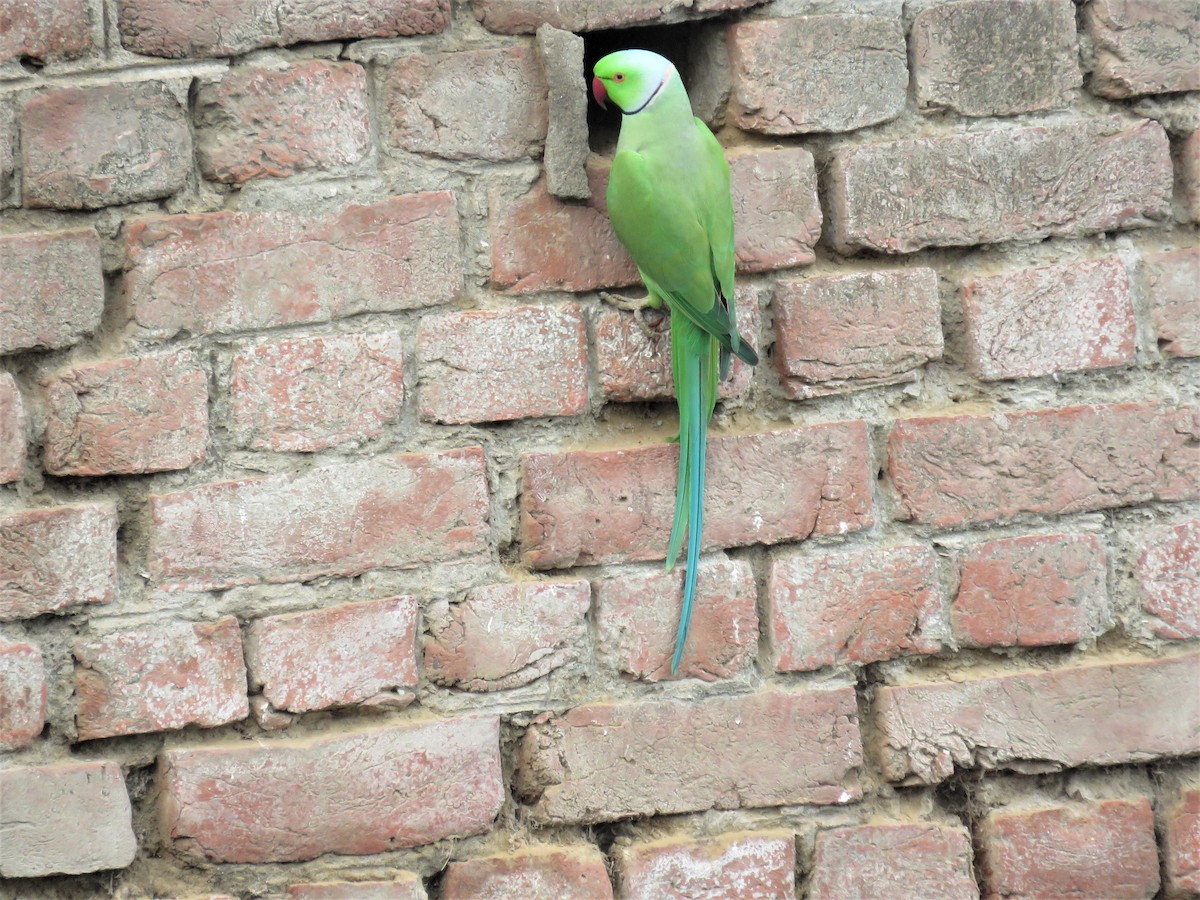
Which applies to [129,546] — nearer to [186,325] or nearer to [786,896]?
[186,325]

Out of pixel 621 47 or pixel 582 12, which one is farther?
pixel 621 47

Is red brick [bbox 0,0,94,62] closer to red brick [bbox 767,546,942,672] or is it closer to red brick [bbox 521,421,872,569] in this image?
red brick [bbox 521,421,872,569]

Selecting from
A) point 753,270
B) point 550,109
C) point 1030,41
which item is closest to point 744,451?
point 753,270

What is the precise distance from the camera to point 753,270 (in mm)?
1046

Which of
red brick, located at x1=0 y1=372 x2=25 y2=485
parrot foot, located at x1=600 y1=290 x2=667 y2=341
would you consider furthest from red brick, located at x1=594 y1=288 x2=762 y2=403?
red brick, located at x1=0 y1=372 x2=25 y2=485

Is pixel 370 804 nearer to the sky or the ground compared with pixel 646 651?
nearer to the ground

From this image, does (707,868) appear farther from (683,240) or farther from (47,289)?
(47,289)

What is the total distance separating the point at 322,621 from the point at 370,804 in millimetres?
161

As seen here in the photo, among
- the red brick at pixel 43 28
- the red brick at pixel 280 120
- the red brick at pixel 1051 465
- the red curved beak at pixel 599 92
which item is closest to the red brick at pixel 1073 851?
the red brick at pixel 1051 465

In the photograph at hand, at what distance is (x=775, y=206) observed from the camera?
3.41ft

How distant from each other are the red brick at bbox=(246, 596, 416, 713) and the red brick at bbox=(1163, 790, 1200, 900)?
2.27ft

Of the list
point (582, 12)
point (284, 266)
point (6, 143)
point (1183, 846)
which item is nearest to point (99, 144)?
point (6, 143)

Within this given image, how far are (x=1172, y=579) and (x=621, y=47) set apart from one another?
0.73 m

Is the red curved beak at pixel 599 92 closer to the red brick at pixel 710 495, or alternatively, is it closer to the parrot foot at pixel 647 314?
the parrot foot at pixel 647 314
